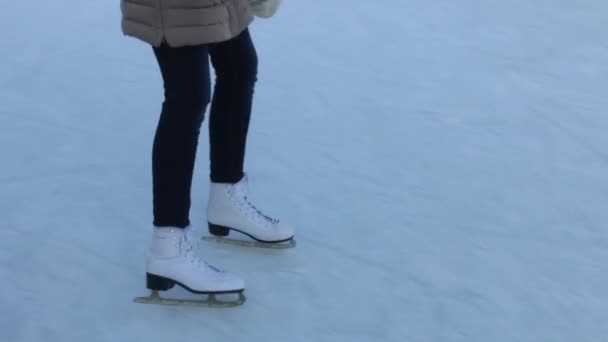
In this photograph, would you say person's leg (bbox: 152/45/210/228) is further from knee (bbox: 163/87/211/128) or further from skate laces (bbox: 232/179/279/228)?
skate laces (bbox: 232/179/279/228)

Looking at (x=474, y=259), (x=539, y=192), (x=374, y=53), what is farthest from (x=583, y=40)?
(x=474, y=259)

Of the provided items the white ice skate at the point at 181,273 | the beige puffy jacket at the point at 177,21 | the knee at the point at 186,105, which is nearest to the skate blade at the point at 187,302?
the white ice skate at the point at 181,273

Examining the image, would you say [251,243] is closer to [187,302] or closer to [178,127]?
[187,302]

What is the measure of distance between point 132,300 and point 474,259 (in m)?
0.73

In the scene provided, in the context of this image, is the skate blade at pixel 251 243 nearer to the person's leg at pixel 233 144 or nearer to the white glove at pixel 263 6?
the person's leg at pixel 233 144

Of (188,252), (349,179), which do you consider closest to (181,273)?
(188,252)

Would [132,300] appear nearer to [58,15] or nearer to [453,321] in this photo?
[453,321]

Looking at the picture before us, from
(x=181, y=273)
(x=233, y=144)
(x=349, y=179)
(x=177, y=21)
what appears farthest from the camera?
(x=349, y=179)

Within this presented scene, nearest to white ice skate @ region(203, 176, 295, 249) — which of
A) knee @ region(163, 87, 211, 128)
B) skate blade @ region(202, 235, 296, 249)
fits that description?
skate blade @ region(202, 235, 296, 249)

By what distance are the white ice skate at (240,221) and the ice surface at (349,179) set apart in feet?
0.10

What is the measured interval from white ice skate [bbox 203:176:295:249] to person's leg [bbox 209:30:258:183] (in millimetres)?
29

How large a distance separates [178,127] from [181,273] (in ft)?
0.93

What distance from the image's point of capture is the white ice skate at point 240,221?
5.87 ft

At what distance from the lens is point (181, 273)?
1.62 meters
